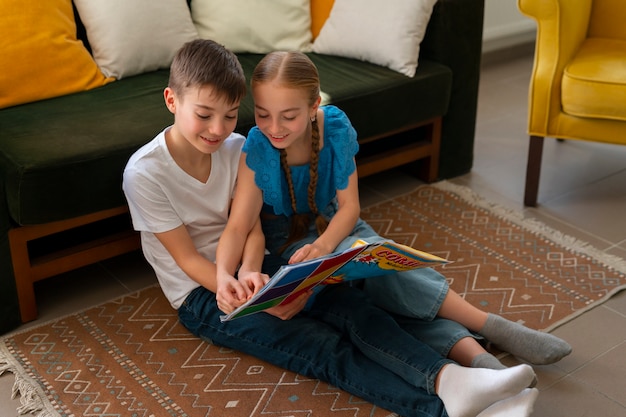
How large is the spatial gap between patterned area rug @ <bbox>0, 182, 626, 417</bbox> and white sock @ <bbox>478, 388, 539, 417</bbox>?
25 centimetres

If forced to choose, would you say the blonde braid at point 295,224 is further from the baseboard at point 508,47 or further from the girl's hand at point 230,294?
the baseboard at point 508,47

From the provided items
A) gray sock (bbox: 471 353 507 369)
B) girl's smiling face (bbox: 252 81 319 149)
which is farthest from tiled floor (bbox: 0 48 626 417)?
girl's smiling face (bbox: 252 81 319 149)

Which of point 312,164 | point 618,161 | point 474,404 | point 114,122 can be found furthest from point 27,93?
point 618,161

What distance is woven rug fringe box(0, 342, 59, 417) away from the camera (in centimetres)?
172

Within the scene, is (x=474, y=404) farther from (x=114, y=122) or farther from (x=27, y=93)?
(x=27, y=93)

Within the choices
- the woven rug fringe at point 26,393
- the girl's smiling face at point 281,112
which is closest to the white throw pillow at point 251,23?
the girl's smiling face at point 281,112

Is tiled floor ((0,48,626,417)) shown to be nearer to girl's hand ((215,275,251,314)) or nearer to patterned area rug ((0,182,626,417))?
patterned area rug ((0,182,626,417))

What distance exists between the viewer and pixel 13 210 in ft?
6.15

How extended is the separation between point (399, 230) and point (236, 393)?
0.88 metres

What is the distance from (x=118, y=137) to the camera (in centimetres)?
203

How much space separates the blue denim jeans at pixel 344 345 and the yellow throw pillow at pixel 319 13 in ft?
3.86

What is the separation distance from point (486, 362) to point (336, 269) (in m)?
0.39

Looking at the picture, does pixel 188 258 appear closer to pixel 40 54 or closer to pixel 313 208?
pixel 313 208

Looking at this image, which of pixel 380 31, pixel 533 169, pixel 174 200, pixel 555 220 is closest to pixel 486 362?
pixel 174 200
